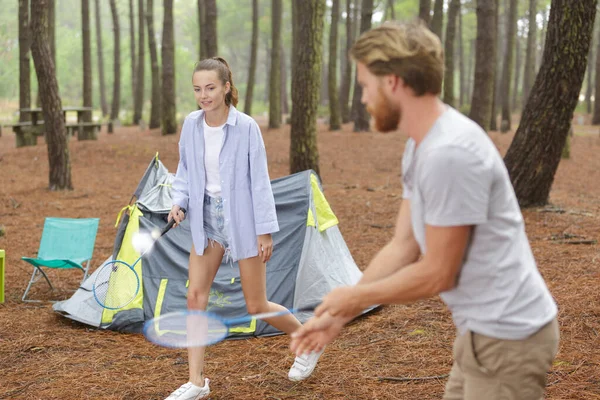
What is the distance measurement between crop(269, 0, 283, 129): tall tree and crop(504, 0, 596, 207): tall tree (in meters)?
12.7

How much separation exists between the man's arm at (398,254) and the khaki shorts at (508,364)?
317mm

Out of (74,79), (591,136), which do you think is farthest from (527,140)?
(74,79)

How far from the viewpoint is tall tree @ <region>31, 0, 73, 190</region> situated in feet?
39.0

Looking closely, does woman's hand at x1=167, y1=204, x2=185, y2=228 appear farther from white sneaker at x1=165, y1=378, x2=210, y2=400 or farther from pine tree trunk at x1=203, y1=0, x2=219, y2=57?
pine tree trunk at x1=203, y1=0, x2=219, y2=57

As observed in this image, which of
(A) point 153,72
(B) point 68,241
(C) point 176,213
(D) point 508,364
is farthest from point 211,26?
(D) point 508,364

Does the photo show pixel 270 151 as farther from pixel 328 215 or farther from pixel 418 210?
pixel 418 210

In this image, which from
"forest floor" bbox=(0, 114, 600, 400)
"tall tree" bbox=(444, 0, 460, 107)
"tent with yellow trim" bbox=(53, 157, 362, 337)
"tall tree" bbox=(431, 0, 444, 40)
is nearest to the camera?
"forest floor" bbox=(0, 114, 600, 400)

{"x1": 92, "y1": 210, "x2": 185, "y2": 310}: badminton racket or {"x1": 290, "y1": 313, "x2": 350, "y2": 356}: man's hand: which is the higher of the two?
{"x1": 290, "y1": 313, "x2": 350, "y2": 356}: man's hand

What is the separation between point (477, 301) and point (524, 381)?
0.95 feet

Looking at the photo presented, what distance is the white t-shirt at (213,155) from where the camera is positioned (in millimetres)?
4086

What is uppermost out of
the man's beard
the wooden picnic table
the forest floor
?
the man's beard

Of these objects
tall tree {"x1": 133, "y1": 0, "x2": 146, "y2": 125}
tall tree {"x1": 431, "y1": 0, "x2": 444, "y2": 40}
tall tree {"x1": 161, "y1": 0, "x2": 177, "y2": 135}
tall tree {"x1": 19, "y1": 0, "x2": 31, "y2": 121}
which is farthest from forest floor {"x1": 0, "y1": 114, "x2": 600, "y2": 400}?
tall tree {"x1": 133, "y1": 0, "x2": 146, "y2": 125}

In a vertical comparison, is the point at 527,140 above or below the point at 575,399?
above

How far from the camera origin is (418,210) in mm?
2080
